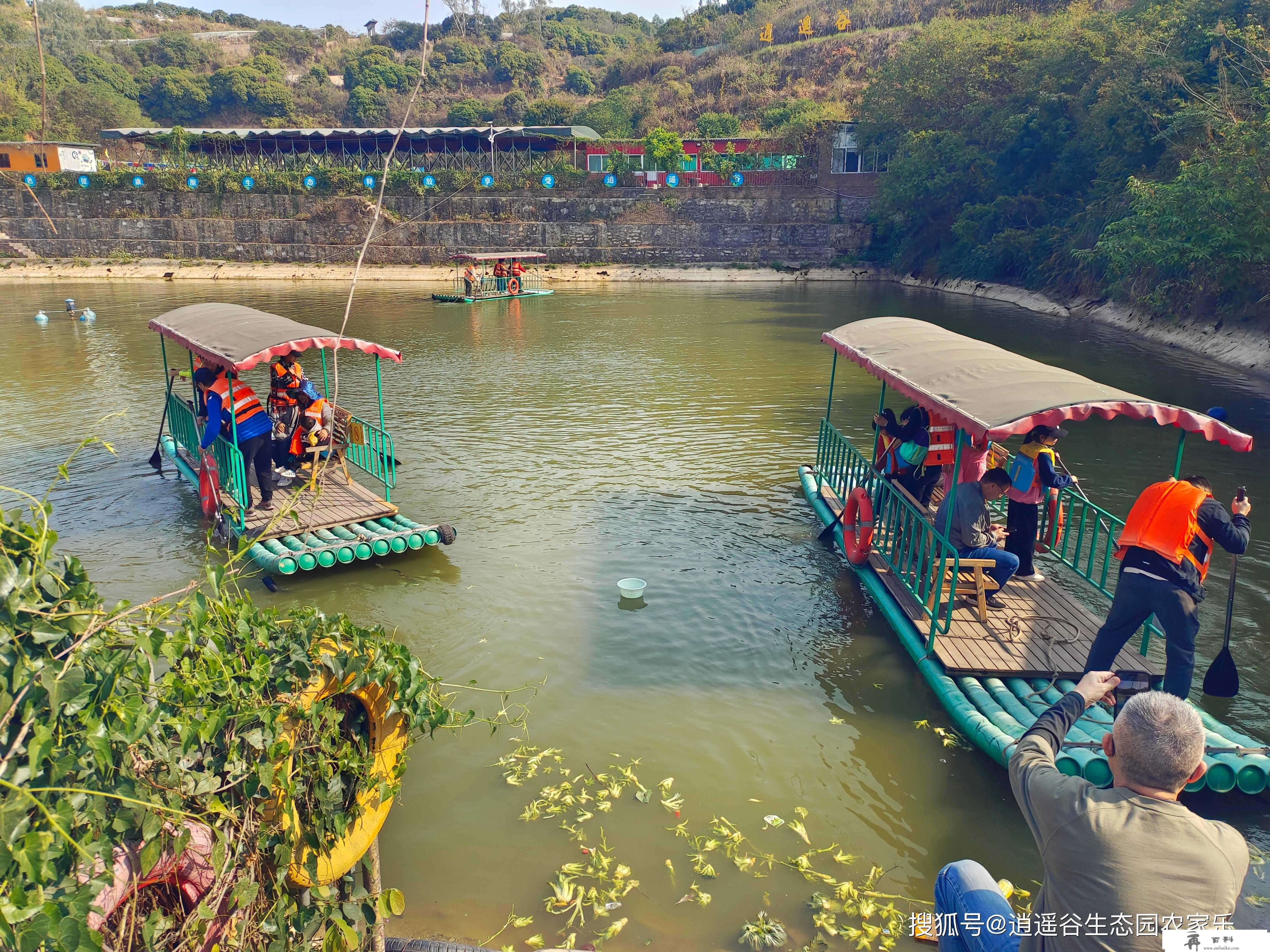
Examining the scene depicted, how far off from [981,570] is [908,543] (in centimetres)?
161

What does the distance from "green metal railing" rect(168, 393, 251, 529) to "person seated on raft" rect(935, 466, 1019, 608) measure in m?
7.89

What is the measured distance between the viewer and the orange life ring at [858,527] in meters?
9.73

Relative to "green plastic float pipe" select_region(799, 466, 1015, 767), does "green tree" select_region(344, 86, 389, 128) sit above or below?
above

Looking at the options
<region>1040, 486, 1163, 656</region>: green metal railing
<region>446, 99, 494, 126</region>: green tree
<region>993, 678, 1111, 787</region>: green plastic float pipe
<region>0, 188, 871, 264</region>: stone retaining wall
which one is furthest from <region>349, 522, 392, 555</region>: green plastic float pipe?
<region>446, 99, 494, 126</region>: green tree

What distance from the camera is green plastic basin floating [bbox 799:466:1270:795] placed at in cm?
582

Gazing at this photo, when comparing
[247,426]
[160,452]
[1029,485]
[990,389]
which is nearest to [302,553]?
[247,426]

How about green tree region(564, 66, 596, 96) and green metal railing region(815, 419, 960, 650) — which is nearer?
green metal railing region(815, 419, 960, 650)

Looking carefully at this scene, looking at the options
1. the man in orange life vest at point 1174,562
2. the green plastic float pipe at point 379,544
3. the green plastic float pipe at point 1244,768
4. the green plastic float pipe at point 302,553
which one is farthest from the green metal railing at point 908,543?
the green plastic float pipe at point 302,553

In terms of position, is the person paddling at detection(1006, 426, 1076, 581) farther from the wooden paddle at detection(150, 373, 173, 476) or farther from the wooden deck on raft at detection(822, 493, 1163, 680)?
the wooden paddle at detection(150, 373, 173, 476)

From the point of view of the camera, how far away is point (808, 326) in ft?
99.1

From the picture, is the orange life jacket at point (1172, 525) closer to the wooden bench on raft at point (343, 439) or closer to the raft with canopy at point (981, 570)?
the raft with canopy at point (981, 570)

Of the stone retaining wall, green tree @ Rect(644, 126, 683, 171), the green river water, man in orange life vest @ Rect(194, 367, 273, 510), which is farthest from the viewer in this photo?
green tree @ Rect(644, 126, 683, 171)

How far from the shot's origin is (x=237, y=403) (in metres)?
10.5

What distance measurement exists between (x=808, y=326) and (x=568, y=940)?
27185 millimetres
